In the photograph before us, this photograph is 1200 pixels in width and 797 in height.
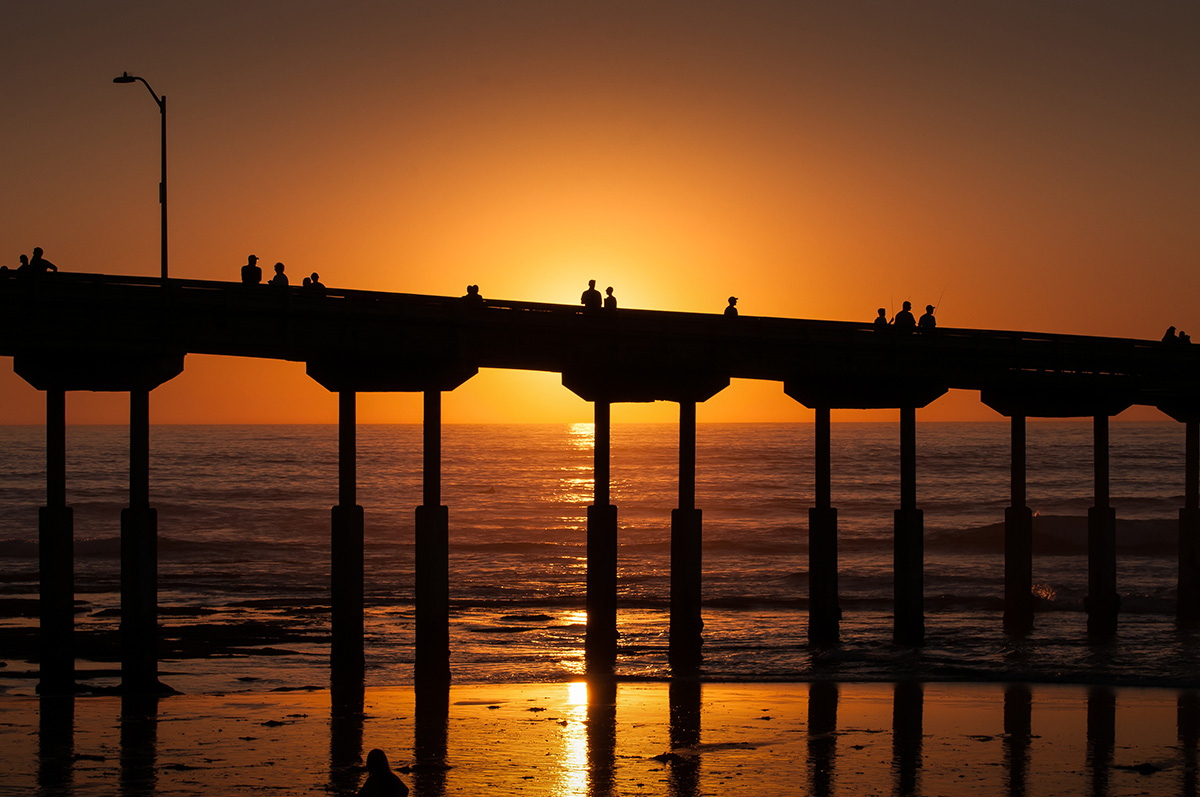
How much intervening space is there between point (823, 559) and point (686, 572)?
12.8 feet

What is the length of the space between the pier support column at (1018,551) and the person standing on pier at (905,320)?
4.71 m

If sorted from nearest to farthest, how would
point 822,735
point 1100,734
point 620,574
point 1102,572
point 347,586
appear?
point 822,735 < point 1100,734 < point 347,586 < point 1102,572 < point 620,574

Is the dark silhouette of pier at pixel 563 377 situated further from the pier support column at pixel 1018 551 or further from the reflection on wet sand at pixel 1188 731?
the reflection on wet sand at pixel 1188 731

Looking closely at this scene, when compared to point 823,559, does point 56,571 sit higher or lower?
higher

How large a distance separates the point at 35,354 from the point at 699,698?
13.7 metres

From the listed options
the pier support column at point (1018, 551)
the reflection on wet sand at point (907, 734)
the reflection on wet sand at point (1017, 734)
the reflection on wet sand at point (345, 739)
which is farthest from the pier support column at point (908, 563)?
the reflection on wet sand at point (345, 739)

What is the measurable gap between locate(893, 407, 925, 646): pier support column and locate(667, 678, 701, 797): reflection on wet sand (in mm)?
6655

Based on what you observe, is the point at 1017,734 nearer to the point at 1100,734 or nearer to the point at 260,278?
the point at 1100,734

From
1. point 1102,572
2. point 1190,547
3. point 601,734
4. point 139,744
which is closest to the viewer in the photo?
point 139,744

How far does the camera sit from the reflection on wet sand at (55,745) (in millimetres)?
16983

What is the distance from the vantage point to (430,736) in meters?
20.1

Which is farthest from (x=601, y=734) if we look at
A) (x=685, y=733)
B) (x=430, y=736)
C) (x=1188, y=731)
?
(x=1188, y=731)

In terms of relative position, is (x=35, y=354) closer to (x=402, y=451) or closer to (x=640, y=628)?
(x=640, y=628)

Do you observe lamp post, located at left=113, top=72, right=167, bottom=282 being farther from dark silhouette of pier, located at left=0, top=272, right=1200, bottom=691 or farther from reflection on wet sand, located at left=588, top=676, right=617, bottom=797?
reflection on wet sand, located at left=588, top=676, right=617, bottom=797
